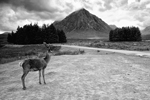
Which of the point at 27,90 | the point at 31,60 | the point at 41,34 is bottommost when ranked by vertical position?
the point at 27,90

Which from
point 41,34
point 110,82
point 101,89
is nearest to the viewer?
point 101,89

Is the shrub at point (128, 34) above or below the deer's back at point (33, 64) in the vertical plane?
above

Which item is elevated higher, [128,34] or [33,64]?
[128,34]

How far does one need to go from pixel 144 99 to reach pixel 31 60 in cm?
705

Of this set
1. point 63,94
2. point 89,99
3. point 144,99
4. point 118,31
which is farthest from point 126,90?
point 118,31

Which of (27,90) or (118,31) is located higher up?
(118,31)

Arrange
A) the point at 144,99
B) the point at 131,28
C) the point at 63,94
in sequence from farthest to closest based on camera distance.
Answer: the point at 131,28 → the point at 63,94 → the point at 144,99

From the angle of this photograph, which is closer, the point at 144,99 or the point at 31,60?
the point at 144,99

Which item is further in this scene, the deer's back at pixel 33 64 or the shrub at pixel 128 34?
the shrub at pixel 128 34

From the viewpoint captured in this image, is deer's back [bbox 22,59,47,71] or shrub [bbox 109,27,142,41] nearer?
deer's back [bbox 22,59,47,71]

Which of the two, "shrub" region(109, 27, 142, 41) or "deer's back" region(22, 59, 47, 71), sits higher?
"shrub" region(109, 27, 142, 41)

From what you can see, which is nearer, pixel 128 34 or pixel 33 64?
pixel 33 64

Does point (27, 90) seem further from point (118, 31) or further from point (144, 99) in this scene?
point (118, 31)

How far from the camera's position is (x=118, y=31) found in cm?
10644
